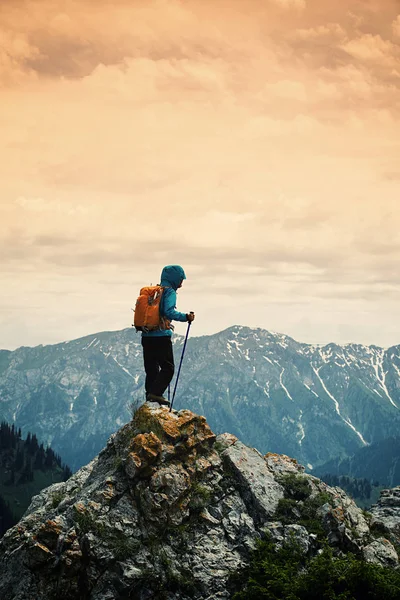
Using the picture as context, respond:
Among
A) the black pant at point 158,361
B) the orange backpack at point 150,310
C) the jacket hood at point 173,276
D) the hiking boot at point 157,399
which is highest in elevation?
the jacket hood at point 173,276

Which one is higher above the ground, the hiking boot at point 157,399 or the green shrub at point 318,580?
the hiking boot at point 157,399

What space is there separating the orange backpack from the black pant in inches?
34.1

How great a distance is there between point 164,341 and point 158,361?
116 centimetres

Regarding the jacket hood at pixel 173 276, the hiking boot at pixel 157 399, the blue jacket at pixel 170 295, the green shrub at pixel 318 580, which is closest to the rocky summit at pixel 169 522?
the green shrub at pixel 318 580

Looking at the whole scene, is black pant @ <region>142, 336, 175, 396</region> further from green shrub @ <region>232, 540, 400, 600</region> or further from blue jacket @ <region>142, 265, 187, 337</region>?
green shrub @ <region>232, 540, 400, 600</region>

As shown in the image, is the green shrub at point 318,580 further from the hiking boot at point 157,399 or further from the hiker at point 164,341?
the hiker at point 164,341

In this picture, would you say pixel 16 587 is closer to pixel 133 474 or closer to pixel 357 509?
pixel 133 474

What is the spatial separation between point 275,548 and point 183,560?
3628 mm

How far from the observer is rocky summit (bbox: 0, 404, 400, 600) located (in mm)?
19109

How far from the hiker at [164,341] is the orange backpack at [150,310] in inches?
5.9

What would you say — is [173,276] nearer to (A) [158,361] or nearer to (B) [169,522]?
(A) [158,361]

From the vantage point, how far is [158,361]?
86.6 ft

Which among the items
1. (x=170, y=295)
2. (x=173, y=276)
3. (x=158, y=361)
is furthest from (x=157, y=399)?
(x=173, y=276)

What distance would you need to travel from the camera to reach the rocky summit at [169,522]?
1911cm
